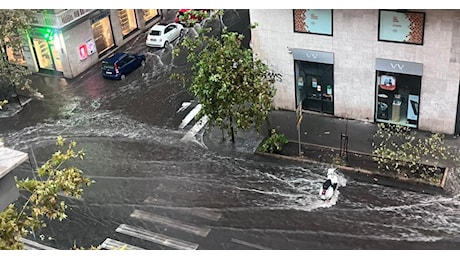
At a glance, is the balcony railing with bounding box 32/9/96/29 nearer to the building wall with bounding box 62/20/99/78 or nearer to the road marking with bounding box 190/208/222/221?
the building wall with bounding box 62/20/99/78

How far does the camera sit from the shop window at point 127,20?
36.8 meters

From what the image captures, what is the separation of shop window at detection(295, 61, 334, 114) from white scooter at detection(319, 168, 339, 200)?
5059 mm

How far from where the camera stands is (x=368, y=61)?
79.9ft

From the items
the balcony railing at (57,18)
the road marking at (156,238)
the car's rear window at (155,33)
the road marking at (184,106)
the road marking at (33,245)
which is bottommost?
the road marking at (156,238)

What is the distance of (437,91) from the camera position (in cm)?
2367

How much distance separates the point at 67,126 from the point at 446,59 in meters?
16.9

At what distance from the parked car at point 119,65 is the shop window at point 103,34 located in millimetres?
2518

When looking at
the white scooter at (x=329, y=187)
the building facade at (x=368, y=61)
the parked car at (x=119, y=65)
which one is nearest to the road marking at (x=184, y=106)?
the building facade at (x=368, y=61)

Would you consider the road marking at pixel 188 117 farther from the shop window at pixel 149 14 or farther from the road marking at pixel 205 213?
the shop window at pixel 149 14

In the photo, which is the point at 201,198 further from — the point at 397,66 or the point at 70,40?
the point at 70,40

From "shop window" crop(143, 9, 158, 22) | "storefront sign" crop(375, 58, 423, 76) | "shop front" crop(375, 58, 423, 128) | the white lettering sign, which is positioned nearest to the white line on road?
"shop front" crop(375, 58, 423, 128)

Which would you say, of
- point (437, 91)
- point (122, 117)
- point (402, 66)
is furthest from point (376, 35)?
point (122, 117)

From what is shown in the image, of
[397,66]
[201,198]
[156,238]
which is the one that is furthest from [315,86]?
[156,238]

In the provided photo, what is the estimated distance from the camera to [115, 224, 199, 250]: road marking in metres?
20.4
